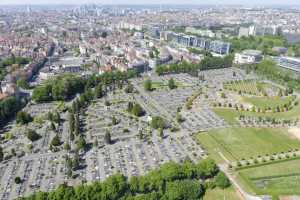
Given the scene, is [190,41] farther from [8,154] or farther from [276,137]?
[8,154]

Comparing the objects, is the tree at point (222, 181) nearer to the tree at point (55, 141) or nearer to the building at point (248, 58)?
the tree at point (55, 141)

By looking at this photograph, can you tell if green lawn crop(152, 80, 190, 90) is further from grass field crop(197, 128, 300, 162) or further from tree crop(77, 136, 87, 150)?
tree crop(77, 136, 87, 150)

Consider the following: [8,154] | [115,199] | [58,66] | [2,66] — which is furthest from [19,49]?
[115,199]

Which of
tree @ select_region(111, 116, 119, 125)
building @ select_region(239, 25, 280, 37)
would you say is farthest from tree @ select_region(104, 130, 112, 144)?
building @ select_region(239, 25, 280, 37)

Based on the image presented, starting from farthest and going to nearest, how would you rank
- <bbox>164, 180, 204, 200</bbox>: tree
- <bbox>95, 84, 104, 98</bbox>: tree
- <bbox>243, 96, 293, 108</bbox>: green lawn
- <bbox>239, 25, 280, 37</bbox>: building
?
<bbox>239, 25, 280, 37</bbox>: building, <bbox>95, 84, 104, 98</bbox>: tree, <bbox>243, 96, 293, 108</bbox>: green lawn, <bbox>164, 180, 204, 200</bbox>: tree

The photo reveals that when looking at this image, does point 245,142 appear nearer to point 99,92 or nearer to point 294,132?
point 294,132
